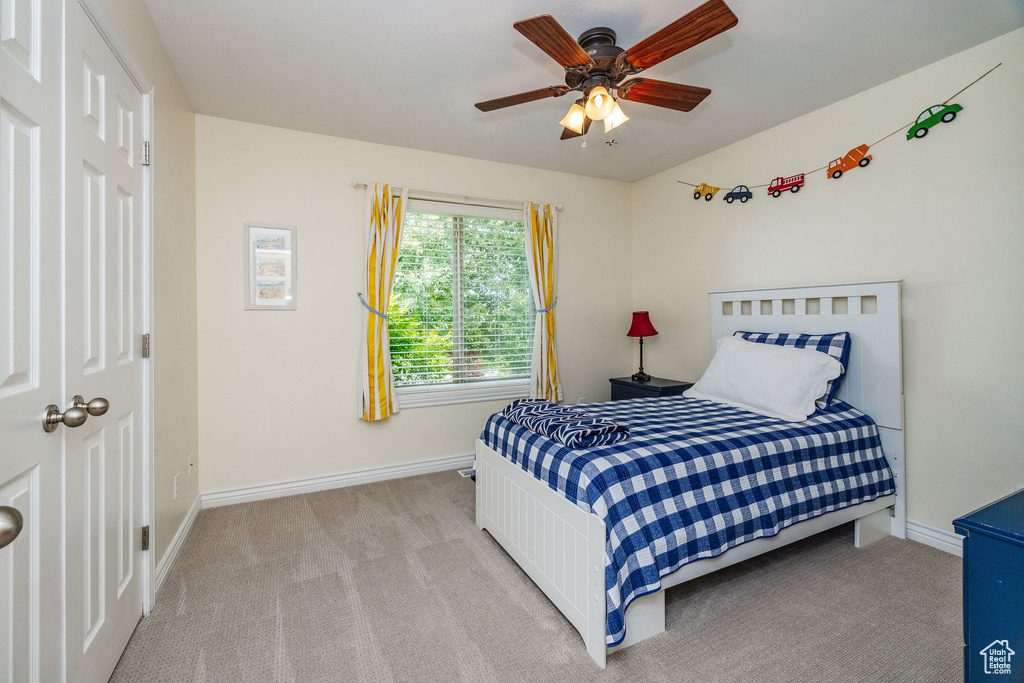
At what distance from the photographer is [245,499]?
3.06 metres

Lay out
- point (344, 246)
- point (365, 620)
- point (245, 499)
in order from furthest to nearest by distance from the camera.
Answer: point (344, 246) < point (245, 499) < point (365, 620)

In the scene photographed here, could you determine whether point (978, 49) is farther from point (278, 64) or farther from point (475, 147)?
point (278, 64)

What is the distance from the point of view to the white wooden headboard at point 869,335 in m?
2.45

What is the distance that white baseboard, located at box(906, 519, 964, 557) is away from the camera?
2.29m

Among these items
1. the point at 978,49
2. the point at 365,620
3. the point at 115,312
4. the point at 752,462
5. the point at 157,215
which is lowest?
the point at 365,620

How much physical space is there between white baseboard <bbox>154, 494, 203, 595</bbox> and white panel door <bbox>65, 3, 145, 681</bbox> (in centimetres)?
30

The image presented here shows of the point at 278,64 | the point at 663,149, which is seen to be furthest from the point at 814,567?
the point at 278,64

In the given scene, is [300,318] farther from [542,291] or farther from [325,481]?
[542,291]

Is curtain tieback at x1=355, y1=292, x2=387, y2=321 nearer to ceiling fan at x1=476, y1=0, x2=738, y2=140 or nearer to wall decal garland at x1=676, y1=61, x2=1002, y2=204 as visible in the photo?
ceiling fan at x1=476, y1=0, x2=738, y2=140

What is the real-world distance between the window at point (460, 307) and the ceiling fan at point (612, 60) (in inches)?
59.2

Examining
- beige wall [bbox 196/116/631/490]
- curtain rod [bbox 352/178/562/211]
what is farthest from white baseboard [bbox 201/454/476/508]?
curtain rod [bbox 352/178/562/211]

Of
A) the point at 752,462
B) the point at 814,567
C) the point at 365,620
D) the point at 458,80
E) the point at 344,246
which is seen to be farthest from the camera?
the point at 344,246

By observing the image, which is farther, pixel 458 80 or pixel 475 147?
pixel 475 147

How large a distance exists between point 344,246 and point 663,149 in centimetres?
252
